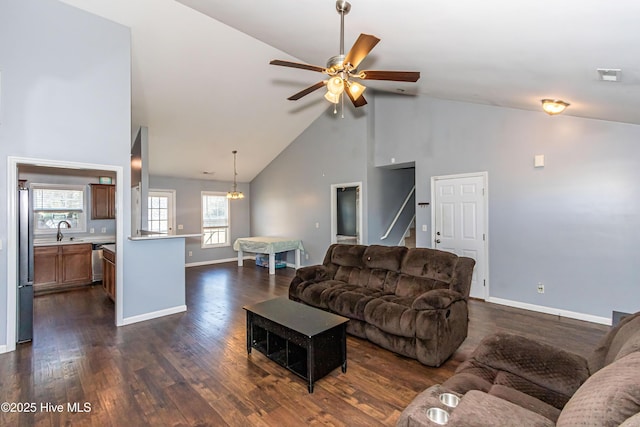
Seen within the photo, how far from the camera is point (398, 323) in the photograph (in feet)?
9.51

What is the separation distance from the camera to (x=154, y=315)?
13.5 feet

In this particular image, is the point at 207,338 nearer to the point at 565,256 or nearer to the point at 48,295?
the point at 48,295

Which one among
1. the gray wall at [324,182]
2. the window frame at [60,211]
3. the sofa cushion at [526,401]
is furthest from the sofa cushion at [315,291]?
the window frame at [60,211]

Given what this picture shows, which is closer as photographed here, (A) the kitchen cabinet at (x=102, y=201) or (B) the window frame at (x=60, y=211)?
(B) the window frame at (x=60, y=211)

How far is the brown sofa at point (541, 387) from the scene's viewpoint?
0.95 meters

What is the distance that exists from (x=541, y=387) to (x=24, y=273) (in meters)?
4.90

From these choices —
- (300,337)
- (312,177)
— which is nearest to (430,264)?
(300,337)

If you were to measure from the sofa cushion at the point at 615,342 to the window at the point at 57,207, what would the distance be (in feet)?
25.7

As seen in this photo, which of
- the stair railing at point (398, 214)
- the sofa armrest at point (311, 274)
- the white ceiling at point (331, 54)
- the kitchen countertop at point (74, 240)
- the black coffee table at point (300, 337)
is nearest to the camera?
the white ceiling at point (331, 54)

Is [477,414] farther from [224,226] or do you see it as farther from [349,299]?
[224,226]

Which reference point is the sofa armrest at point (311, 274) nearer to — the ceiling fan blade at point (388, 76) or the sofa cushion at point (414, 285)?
the sofa cushion at point (414, 285)

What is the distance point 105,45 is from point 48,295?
14.0 feet

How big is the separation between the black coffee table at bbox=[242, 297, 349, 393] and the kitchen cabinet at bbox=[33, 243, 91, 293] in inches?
179

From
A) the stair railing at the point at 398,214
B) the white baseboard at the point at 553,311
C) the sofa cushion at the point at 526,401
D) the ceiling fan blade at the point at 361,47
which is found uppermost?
the ceiling fan blade at the point at 361,47
